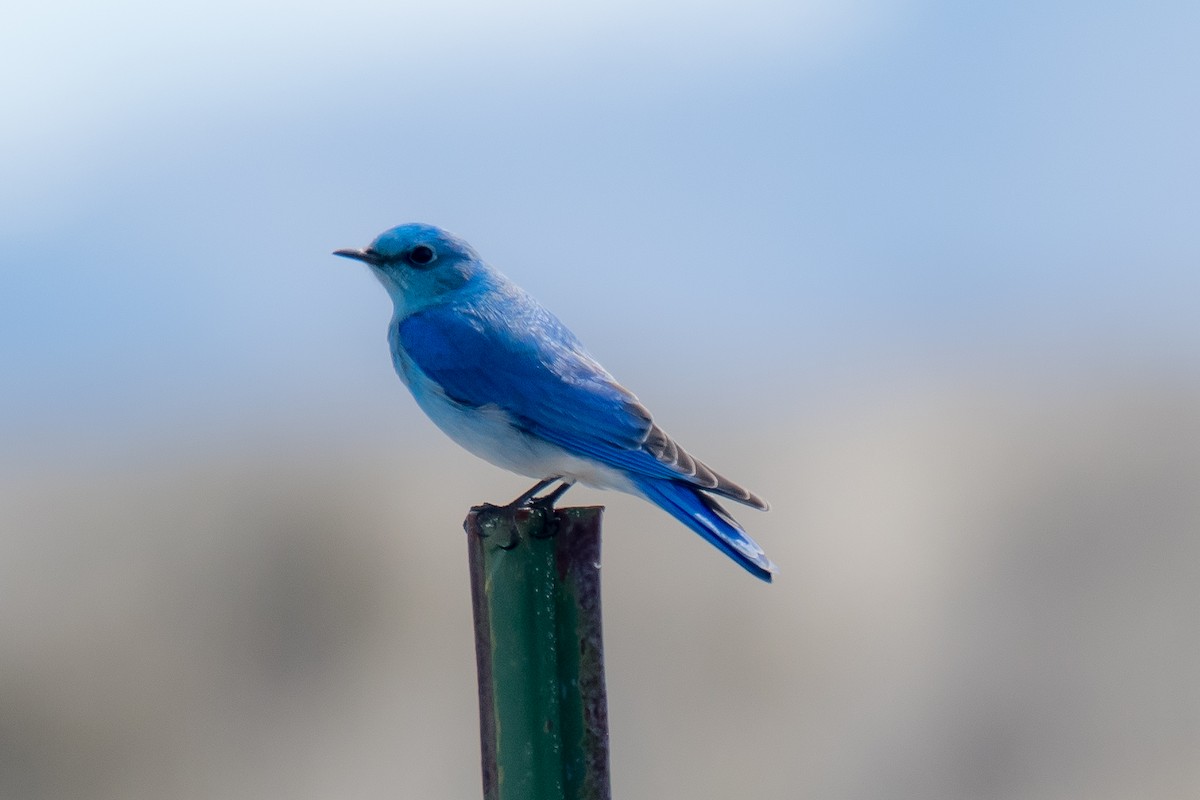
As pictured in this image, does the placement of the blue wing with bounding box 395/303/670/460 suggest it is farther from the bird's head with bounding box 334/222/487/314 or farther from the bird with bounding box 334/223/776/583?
the bird's head with bounding box 334/222/487/314

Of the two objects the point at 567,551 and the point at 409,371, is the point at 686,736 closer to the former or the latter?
the point at 409,371

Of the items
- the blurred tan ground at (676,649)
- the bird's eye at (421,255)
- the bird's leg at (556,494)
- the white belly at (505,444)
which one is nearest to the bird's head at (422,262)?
the bird's eye at (421,255)

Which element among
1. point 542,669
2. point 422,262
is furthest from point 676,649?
point 542,669

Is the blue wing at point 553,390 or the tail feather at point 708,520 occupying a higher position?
the blue wing at point 553,390

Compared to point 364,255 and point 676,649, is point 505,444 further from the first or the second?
point 676,649

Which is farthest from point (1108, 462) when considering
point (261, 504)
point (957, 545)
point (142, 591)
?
point (142, 591)

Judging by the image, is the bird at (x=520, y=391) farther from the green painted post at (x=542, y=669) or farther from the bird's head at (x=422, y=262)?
the green painted post at (x=542, y=669)

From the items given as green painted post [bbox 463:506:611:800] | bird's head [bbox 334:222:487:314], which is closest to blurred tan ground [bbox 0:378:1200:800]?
bird's head [bbox 334:222:487:314]
